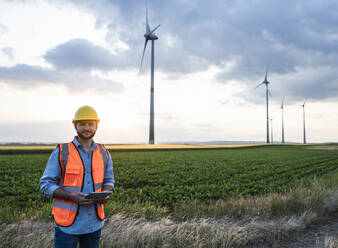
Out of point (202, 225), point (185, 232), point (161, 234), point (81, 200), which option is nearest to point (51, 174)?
point (81, 200)

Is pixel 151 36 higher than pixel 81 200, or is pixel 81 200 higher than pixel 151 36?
pixel 151 36

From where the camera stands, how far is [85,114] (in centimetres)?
301

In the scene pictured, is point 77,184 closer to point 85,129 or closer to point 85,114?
point 85,129

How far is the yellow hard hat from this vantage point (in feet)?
9.84

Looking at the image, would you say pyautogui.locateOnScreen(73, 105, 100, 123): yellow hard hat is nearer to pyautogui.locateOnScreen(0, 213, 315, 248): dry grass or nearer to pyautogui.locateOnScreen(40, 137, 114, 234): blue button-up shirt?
pyautogui.locateOnScreen(40, 137, 114, 234): blue button-up shirt

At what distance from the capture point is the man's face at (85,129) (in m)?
3.03

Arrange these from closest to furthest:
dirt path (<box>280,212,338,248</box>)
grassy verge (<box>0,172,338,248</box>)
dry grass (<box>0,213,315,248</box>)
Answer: dry grass (<box>0,213,315,248</box>)
grassy verge (<box>0,172,338,248</box>)
dirt path (<box>280,212,338,248</box>)

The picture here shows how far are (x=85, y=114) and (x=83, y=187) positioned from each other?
2.74ft

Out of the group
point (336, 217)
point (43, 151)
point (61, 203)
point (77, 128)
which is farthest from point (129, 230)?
point (43, 151)

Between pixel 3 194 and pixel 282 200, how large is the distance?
429 inches

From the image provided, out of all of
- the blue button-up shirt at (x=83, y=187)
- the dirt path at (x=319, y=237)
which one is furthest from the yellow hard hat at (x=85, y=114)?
the dirt path at (x=319, y=237)

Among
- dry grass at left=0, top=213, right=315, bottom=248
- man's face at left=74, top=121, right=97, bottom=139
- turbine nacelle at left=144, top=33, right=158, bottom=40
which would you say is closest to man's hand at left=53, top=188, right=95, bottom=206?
man's face at left=74, top=121, right=97, bottom=139

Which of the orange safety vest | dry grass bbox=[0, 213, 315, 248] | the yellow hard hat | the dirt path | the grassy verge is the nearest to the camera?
the orange safety vest

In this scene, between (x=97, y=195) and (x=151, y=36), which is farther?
(x=151, y=36)
